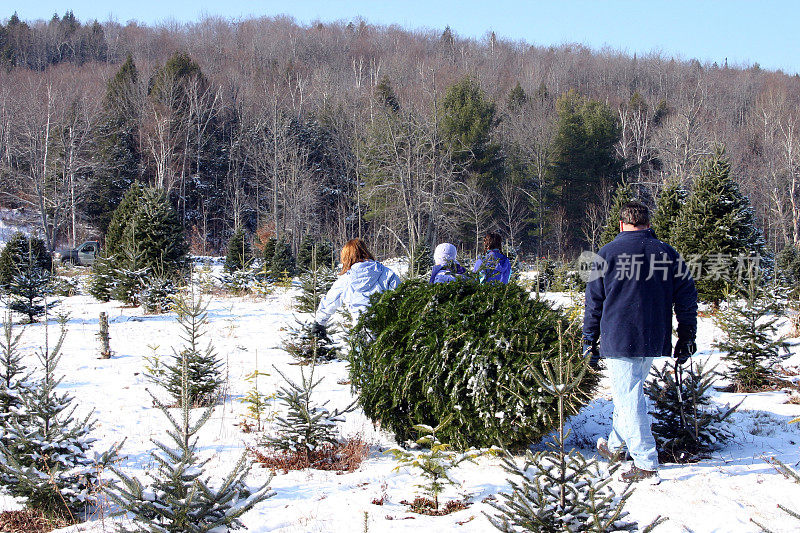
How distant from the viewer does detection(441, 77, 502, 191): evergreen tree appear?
34.6 m

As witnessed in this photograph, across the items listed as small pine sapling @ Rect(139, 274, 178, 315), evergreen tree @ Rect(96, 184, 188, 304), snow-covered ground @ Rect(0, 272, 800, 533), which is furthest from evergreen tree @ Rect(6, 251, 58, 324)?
snow-covered ground @ Rect(0, 272, 800, 533)

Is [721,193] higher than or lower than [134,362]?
higher

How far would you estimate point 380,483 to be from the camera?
3758mm

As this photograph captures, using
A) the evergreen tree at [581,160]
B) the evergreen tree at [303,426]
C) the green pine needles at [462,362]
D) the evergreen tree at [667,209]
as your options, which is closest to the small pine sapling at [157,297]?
the evergreen tree at [303,426]

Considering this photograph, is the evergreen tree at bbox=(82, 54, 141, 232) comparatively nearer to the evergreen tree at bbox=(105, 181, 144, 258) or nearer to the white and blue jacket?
the evergreen tree at bbox=(105, 181, 144, 258)

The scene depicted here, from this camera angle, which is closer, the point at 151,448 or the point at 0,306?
the point at 151,448

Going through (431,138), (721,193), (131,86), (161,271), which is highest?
(131,86)

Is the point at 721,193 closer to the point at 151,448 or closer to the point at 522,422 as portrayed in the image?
the point at 522,422

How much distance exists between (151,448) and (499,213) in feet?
110

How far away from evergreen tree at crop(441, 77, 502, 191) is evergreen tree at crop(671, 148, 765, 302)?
2296cm

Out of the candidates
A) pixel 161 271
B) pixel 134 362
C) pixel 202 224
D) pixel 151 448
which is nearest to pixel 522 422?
pixel 151 448

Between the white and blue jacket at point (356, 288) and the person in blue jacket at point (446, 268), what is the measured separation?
37cm

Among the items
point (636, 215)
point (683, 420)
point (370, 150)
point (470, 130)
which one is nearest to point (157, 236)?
point (636, 215)

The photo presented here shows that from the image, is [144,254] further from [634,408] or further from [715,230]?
[715,230]
